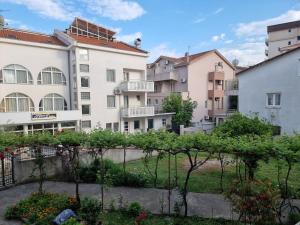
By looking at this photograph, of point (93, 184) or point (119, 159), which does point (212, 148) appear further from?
point (119, 159)

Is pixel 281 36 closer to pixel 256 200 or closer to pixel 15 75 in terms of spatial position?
pixel 15 75

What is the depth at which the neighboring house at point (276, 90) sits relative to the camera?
1944 cm

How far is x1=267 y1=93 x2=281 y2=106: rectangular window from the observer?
20641 millimetres

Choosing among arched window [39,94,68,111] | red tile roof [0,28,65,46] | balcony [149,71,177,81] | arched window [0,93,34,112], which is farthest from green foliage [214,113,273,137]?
balcony [149,71,177,81]

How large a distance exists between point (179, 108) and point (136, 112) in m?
6.35

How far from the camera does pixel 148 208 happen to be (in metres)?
8.91

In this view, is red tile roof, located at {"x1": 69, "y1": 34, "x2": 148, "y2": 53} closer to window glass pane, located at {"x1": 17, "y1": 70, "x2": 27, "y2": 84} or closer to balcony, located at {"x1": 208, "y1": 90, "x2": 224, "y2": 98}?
window glass pane, located at {"x1": 17, "y1": 70, "x2": 27, "y2": 84}

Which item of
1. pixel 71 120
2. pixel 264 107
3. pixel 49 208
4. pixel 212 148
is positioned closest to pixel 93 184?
pixel 49 208

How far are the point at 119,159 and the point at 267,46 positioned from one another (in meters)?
46.5

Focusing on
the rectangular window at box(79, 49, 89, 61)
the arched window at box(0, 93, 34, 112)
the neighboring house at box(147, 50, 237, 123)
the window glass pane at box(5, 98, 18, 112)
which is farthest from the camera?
the neighboring house at box(147, 50, 237, 123)

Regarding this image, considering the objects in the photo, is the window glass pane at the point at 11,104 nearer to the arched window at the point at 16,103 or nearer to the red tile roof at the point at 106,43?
the arched window at the point at 16,103

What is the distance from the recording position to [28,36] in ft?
77.5

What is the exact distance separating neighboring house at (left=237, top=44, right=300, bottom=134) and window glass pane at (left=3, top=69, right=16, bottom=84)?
2098 cm

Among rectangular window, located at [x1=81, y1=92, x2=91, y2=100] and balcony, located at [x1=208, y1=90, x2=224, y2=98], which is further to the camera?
balcony, located at [x1=208, y1=90, x2=224, y2=98]
